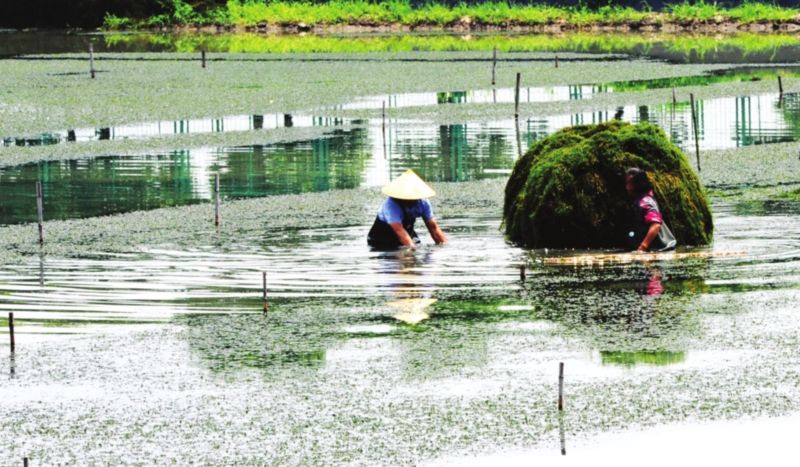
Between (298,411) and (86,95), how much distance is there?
3539cm

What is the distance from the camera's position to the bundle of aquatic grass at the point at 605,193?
16.7 metres

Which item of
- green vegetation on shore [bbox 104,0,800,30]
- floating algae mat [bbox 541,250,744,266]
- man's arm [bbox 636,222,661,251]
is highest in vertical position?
green vegetation on shore [bbox 104,0,800,30]

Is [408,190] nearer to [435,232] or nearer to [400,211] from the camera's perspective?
[400,211]

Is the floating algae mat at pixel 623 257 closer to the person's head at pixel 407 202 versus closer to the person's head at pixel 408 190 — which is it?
the person's head at pixel 408 190

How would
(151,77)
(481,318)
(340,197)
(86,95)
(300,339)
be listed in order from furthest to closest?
(151,77)
(86,95)
(340,197)
(481,318)
(300,339)

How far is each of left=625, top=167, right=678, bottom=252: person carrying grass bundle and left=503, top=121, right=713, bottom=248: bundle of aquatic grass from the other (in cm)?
55

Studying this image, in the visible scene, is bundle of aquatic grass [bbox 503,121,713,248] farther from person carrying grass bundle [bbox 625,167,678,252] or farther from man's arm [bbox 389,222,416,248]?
man's arm [bbox 389,222,416,248]

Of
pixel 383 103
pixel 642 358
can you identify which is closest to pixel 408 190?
pixel 642 358

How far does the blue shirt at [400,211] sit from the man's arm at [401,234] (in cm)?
6

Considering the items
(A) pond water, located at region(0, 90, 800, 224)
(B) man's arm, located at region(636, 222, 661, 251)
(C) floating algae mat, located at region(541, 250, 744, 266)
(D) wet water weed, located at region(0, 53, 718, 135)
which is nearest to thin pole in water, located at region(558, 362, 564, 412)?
(C) floating algae mat, located at region(541, 250, 744, 266)

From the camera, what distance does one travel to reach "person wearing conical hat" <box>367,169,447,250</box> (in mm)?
16266

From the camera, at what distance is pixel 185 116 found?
37.7 meters

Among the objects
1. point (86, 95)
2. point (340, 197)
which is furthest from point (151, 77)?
point (340, 197)

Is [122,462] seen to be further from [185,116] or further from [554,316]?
[185,116]
